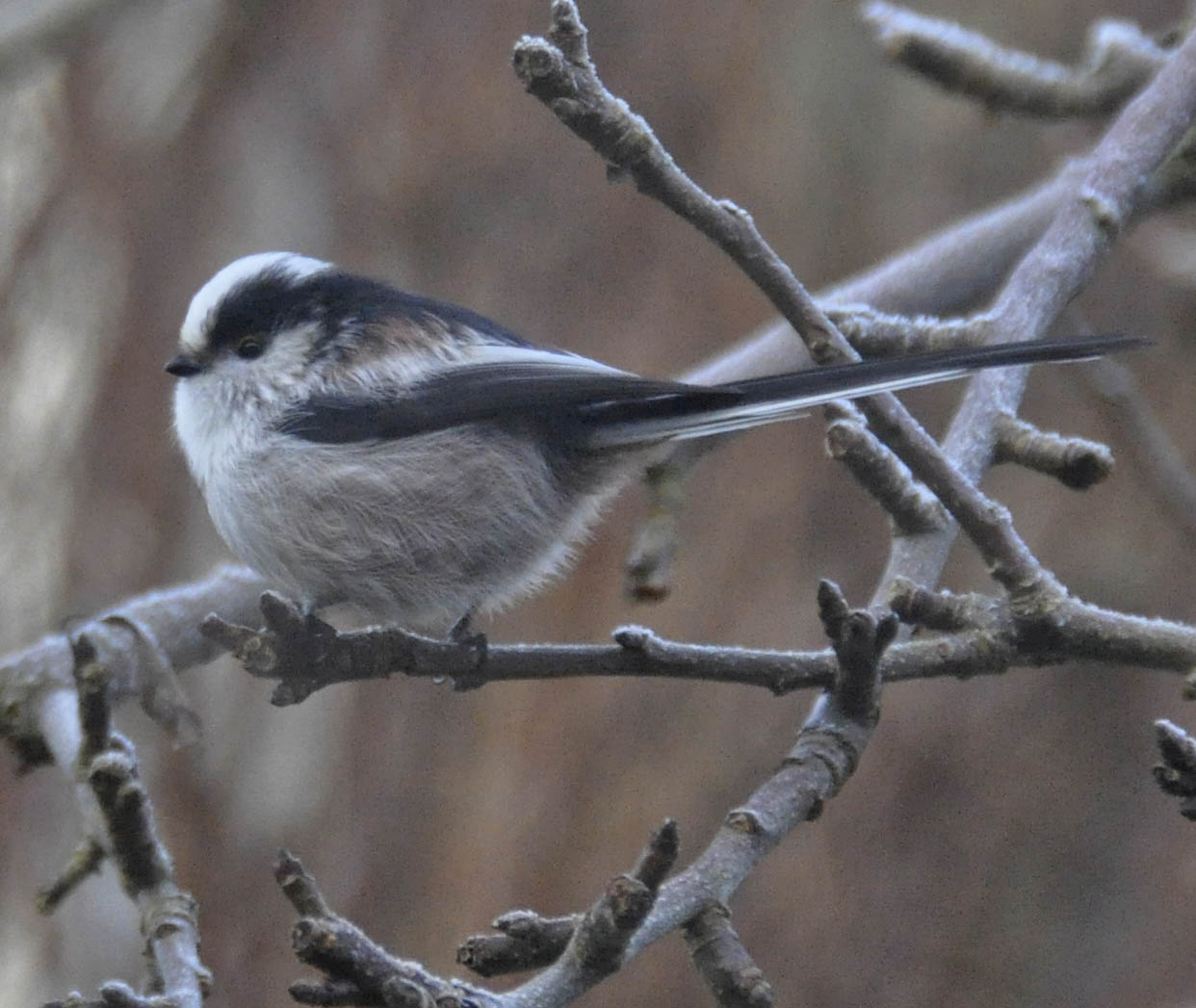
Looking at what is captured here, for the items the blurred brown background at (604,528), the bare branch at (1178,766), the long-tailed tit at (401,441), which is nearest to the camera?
the bare branch at (1178,766)

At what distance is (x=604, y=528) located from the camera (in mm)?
4195

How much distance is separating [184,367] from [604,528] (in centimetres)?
181

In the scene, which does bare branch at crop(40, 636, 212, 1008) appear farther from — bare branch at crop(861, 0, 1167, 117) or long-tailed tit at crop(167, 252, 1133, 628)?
bare branch at crop(861, 0, 1167, 117)

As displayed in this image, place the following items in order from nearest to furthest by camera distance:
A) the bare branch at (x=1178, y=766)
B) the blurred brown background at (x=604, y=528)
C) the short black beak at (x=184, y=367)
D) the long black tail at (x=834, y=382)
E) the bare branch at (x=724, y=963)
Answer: the bare branch at (x=724, y=963) < the bare branch at (x=1178, y=766) < the long black tail at (x=834, y=382) < the short black beak at (x=184, y=367) < the blurred brown background at (x=604, y=528)

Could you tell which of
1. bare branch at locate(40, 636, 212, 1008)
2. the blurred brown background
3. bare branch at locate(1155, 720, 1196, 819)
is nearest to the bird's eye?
bare branch at locate(40, 636, 212, 1008)

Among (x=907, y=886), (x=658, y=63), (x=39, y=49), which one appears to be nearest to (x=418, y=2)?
(x=658, y=63)

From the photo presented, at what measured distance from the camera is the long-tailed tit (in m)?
2.31

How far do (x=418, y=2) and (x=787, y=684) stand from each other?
3.44 meters

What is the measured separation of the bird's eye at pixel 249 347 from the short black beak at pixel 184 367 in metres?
0.08

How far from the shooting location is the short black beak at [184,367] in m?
2.56

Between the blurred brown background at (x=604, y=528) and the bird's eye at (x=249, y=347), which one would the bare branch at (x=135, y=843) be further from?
the blurred brown background at (x=604, y=528)

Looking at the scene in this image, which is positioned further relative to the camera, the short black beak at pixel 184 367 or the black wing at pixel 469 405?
the short black beak at pixel 184 367

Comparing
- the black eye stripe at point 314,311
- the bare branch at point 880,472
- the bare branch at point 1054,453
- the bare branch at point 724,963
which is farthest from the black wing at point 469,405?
the bare branch at point 724,963

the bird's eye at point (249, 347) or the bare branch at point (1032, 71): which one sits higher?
the bare branch at point (1032, 71)
